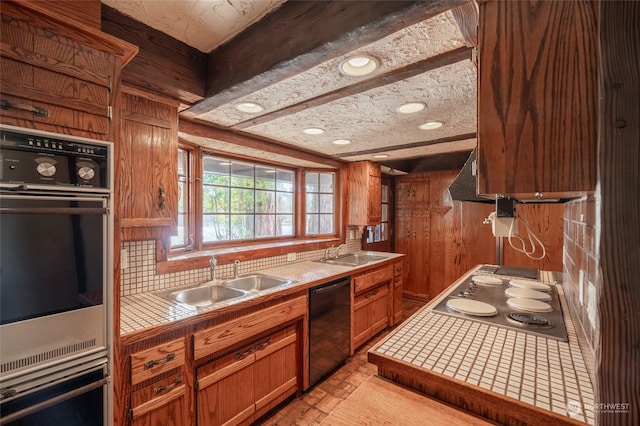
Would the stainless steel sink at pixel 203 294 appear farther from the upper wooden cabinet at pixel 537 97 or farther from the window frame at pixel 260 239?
the upper wooden cabinet at pixel 537 97

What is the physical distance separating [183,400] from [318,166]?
2658mm

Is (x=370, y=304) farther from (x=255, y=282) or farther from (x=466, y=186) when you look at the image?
(x=466, y=186)

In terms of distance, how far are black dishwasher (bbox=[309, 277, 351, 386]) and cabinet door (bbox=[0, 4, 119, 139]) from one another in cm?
174

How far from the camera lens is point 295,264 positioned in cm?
299

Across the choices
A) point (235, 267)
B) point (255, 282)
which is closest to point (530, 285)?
point (255, 282)

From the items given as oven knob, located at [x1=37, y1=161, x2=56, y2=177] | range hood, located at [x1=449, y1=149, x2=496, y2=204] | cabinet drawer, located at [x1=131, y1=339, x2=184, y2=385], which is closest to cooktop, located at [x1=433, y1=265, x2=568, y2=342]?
range hood, located at [x1=449, y1=149, x2=496, y2=204]

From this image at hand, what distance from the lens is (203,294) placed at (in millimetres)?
2105

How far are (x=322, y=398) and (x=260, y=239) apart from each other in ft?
5.12

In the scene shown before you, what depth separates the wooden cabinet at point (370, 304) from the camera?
278 centimetres

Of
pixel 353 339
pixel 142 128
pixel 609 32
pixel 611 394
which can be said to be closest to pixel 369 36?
pixel 609 32

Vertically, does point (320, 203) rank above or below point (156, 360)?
above

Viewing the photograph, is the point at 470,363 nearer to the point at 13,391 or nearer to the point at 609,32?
the point at 609,32

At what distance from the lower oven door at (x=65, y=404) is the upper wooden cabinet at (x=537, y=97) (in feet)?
5.17

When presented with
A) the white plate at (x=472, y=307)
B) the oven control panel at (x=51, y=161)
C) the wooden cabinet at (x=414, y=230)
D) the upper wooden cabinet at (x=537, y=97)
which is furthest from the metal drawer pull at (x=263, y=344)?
the wooden cabinet at (x=414, y=230)
